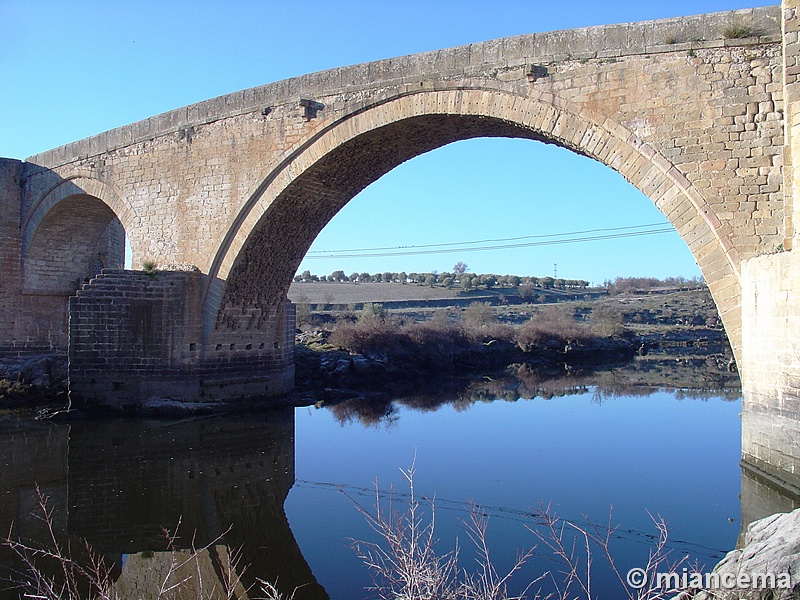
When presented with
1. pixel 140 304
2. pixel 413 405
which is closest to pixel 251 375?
pixel 140 304

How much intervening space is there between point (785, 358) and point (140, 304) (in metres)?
8.03

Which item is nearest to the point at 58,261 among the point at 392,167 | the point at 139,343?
the point at 139,343

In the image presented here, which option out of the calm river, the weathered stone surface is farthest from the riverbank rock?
the weathered stone surface

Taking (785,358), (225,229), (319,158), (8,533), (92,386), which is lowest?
(8,533)

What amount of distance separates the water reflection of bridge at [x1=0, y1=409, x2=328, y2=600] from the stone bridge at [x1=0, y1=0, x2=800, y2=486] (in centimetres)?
150

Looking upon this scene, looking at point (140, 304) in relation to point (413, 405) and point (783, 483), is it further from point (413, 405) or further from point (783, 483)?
point (783, 483)

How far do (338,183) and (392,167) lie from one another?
85 cm

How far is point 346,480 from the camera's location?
264 inches

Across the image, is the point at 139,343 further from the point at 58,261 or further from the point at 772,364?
the point at 772,364

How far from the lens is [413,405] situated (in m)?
11.2

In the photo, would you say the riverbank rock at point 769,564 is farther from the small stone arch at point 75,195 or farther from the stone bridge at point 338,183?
the small stone arch at point 75,195

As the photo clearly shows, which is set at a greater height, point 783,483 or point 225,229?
point 225,229

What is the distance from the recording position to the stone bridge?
19.4ft

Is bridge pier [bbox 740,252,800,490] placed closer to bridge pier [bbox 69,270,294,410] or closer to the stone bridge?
the stone bridge
